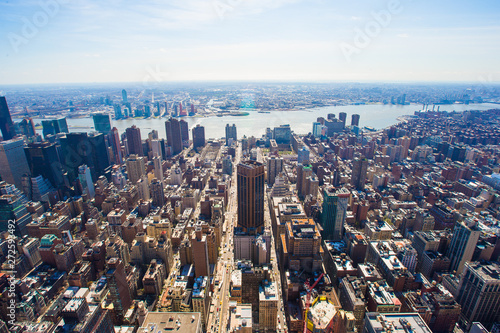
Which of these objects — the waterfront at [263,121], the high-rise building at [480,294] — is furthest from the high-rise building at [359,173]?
the waterfront at [263,121]

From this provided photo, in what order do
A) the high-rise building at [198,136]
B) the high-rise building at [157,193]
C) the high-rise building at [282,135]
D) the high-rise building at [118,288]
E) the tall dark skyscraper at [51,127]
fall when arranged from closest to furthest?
the high-rise building at [118,288] < the high-rise building at [157,193] < the tall dark skyscraper at [51,127] < the high-rise building at [198,136] < the high-rise building at [282,135]

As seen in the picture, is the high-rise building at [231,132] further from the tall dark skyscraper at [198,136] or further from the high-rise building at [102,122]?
the high-rise building at [102,122]

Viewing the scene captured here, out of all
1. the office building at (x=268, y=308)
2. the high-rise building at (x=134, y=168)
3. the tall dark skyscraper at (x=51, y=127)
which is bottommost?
the office building at (x=268, y=308)

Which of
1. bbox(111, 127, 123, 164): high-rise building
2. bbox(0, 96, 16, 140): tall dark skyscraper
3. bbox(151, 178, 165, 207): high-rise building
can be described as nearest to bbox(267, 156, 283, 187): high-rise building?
bbox(151, 178, 165, 207): high-rise building

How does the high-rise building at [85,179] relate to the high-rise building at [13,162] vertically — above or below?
below

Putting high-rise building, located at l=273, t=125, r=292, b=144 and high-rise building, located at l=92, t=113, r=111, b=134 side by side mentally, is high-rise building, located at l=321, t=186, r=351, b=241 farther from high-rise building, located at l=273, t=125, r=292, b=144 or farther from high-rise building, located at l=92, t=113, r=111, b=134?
high-rise building, located at l=92, t=113, r=111, b=134

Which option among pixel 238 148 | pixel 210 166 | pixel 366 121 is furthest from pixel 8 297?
pixel 366 121

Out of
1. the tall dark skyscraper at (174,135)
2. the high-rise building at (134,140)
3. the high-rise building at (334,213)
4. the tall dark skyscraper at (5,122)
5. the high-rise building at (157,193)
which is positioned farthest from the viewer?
the tall dark skyscraper at (174,135)

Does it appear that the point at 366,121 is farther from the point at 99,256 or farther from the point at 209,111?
the point at 99,256
